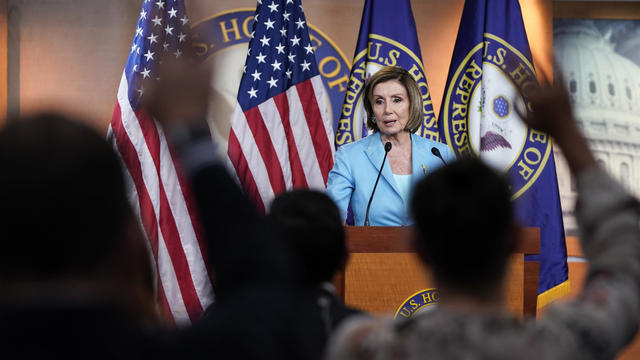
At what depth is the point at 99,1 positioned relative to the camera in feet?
17.7

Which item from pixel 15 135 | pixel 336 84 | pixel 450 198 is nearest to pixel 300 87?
pixel 336 84

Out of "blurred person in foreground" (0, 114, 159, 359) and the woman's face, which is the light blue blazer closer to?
the woman's face

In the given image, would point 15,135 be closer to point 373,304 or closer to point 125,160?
point 373,304

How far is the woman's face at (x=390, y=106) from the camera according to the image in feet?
11.6

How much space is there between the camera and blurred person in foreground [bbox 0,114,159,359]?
63 centimetres

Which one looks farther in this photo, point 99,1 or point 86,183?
point 99,1

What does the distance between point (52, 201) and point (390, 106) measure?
119 inches

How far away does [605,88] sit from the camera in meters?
5.41

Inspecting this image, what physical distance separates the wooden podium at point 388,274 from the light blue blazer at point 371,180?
0.67 m

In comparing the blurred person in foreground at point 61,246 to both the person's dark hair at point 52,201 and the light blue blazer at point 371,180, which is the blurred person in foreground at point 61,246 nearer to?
the person's dark hair at point 52,201

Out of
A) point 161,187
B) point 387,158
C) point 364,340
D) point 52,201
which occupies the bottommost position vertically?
point 161,187

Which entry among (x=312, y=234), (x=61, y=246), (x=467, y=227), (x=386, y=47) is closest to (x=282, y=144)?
(x=386, y=47)

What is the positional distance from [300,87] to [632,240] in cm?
335

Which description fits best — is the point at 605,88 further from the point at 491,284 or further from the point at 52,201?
the point at 52,201
